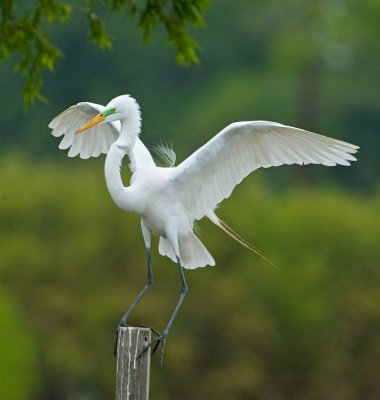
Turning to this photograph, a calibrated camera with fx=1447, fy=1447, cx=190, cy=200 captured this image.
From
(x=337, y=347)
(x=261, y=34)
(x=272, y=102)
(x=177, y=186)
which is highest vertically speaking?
(x=261, y=34)

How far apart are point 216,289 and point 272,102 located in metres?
17.1

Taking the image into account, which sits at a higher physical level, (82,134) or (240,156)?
(82,134)

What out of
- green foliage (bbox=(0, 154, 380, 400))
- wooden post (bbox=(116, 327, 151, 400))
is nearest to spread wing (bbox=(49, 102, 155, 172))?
wooden post (bbox=(116, 327, 151, 400))

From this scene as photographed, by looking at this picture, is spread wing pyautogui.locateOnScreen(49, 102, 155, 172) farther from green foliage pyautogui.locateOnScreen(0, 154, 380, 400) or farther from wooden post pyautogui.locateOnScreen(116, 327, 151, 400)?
green foliage pyautogui.locateOnScreen(0, 154, 380, 400)

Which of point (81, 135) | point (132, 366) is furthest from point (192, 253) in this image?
point (132, 366)

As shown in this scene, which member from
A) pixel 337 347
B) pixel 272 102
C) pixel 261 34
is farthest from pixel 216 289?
pixel 261 34

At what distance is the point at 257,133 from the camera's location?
7020 millimetres

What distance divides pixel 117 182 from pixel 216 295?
14.8 meters

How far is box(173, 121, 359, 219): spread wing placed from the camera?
271 inches

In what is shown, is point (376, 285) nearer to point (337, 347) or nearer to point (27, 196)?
point (337, 347)

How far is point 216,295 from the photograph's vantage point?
21.5 metres

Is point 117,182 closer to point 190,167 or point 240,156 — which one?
point 190,167


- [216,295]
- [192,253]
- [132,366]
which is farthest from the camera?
[216,295]

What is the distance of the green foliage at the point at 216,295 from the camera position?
2094 cm
